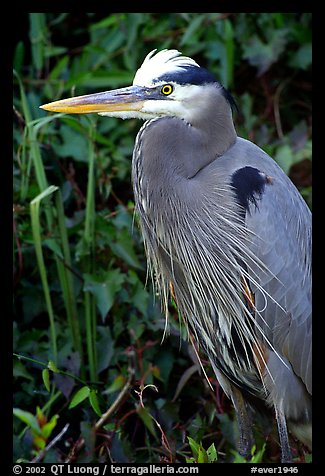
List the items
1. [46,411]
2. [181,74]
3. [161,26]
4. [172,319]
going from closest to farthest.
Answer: [181,74]
[46,411]
[172,319]
[161,26]

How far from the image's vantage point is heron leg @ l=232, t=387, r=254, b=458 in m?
2.38

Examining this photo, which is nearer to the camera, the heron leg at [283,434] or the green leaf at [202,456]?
the green leaf at [202,456]

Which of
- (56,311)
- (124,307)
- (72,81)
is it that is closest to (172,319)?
(124,307)

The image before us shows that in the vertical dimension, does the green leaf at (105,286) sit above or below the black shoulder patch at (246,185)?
below

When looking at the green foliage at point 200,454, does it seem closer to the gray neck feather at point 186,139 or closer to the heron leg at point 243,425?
the heron leg at point 243,425

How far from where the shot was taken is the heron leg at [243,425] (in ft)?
7.80

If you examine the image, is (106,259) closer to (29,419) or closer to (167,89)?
(167,89)

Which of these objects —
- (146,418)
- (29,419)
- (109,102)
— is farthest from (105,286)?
(29,419)

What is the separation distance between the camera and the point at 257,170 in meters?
2.20

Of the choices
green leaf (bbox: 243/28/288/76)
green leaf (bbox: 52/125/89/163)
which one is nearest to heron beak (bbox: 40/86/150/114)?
green leaf (bbox: 52/125/89/163)

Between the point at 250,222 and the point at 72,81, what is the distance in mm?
1252

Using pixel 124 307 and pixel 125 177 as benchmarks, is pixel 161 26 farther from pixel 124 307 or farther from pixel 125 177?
pixel 124 307

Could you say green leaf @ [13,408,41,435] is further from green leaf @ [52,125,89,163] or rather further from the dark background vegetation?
green leaf @ [52,125,89,163]

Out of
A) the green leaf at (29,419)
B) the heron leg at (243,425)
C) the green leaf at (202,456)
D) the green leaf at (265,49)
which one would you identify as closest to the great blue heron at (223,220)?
the heron leg at (243,425)
